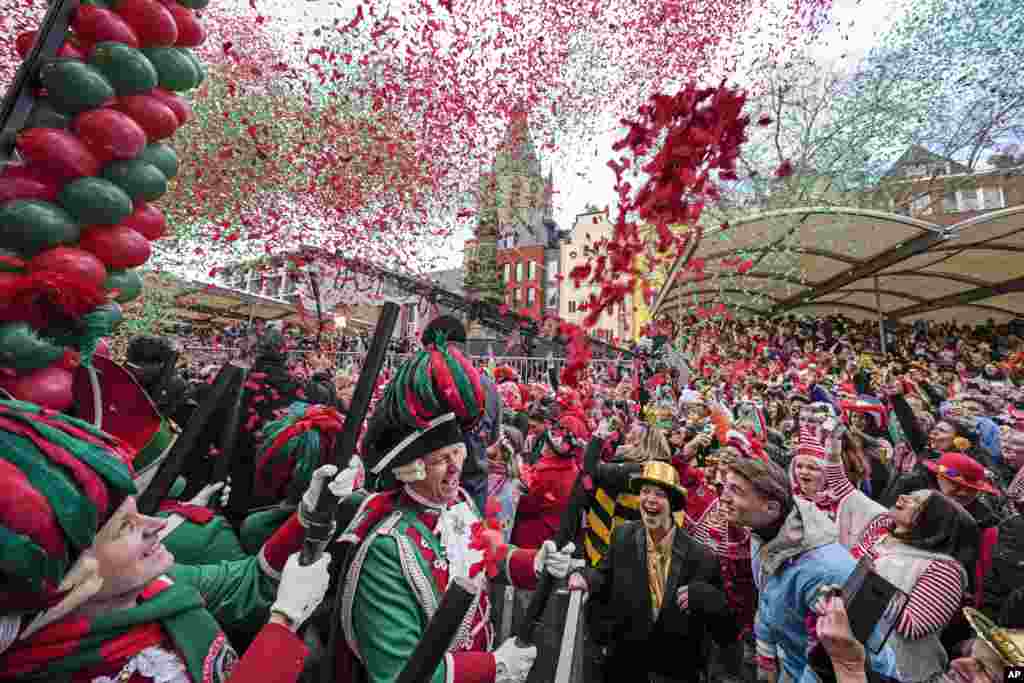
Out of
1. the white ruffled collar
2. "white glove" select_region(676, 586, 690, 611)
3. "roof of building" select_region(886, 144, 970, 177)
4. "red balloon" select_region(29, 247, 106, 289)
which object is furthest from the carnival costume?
"roof of building" select_region(886, 144, 970, 177)

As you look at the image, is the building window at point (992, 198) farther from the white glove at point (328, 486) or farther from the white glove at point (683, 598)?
the white glove at point (328, 486)

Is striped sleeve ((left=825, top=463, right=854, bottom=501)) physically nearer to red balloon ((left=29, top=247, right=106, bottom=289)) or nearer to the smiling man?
the smiling man

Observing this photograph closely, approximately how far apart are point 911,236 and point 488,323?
41.1 feet

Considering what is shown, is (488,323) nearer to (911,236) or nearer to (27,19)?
(911,236)

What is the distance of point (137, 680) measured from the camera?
118cm

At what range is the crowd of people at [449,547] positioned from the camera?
108 centimetres

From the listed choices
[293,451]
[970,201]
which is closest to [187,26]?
[293,451]

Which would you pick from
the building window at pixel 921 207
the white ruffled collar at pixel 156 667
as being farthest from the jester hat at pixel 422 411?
the building window at pixel 921 207

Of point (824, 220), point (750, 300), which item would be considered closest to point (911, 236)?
point (824, 220)

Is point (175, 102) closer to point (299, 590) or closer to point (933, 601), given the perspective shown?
point (299, 590)

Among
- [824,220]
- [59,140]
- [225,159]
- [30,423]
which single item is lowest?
[30,423]

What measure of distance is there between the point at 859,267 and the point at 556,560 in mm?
18671

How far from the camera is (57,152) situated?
2082 mm

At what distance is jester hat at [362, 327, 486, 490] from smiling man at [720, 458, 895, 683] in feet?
4.96
